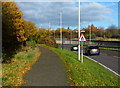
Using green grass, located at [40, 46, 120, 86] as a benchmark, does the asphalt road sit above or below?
below

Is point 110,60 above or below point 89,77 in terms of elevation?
below

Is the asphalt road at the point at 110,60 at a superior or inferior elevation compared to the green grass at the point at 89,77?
inferior

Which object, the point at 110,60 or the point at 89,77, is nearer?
the point at 89,77

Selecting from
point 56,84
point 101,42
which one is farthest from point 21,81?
point 101,42

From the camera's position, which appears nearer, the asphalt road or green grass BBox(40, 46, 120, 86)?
green grass BBox(40, 46, 120, 86)

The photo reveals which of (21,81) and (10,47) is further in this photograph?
(10,47)

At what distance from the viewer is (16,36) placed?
15.3 metres

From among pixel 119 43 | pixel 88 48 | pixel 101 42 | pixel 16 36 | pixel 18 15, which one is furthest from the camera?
pixel 101 42

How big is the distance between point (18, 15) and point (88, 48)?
13816 mm

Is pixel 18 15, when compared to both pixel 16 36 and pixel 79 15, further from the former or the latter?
pixel 79 15

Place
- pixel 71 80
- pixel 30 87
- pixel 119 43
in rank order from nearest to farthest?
pixel 30 87 < pixel 71 80 < pixel 119 43

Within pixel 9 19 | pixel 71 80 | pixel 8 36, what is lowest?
pixel 71 80

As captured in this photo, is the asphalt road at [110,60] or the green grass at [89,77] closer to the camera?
the green grass at [89,77]

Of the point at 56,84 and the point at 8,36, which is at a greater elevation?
the point at 8,36
